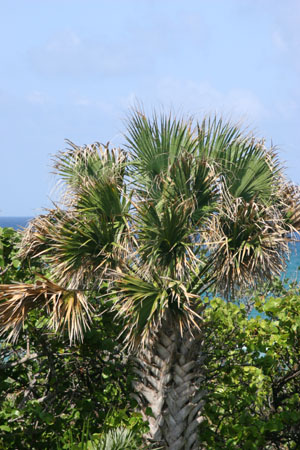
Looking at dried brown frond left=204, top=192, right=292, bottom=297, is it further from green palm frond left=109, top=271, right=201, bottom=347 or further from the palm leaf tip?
the palm leaf tip

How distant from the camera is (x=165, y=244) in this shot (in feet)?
17.9

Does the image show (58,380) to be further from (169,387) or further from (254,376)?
(254,376)

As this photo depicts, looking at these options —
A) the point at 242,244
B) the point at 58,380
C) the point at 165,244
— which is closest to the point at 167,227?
the point at 165,244

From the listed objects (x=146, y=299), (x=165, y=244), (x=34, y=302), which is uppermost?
(x=165, y=244)

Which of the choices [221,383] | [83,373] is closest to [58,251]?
[83,373]

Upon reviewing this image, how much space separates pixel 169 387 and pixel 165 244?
1.62 m

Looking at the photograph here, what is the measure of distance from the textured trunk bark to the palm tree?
0.04ft

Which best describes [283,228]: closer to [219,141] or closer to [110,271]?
[219,141]

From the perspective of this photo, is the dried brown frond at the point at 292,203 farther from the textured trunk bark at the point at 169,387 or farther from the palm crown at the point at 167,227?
the textured trunk bark at the point at 169,387

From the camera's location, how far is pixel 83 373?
705cm

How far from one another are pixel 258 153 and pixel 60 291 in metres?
2.60

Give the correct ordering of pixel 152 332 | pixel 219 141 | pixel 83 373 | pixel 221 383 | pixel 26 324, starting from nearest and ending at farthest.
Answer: pixel 152 332
pixel 219 141
pixel 26 324
pixel 83 373
pixel 221 383

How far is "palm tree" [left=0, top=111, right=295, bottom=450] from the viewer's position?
5.42 m

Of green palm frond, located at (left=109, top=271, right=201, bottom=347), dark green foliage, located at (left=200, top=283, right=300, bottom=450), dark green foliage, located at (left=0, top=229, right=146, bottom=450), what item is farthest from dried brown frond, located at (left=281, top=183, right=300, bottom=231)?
dark green foliage, located at (left=0, top=229, right=146, bottom=450)
